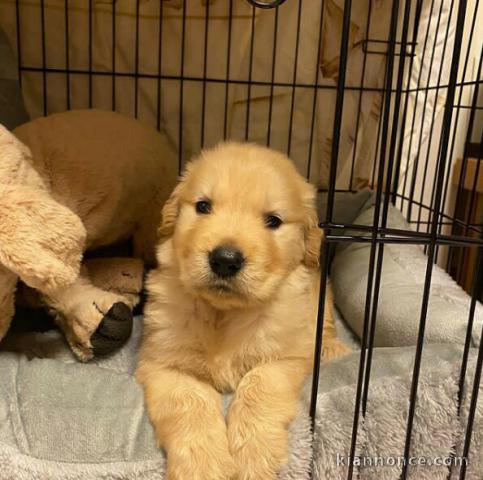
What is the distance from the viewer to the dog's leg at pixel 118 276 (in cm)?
181

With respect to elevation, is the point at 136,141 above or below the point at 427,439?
above

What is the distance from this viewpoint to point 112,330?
1.48 metres

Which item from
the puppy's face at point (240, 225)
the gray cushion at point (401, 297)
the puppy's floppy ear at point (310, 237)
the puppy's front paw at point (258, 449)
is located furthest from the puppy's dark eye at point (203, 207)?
the gray cushion at point (401, 297)

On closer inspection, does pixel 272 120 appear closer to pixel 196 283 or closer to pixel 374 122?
pixel 374 122

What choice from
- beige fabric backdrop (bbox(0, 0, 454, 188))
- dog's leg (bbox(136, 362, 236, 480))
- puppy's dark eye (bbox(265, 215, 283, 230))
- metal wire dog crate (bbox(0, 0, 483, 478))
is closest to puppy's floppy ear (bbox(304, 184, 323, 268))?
puppy's dark eye (bbox(265, 215, 283, 230))

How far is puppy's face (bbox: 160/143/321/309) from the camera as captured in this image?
3.98ft

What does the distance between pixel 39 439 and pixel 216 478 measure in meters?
0.38

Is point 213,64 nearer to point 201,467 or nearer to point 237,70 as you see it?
point 237,70

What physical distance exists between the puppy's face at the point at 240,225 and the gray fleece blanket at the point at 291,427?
295mm

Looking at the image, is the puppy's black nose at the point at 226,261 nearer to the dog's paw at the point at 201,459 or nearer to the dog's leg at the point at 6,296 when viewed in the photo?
the dog's paw at the point at 201,459

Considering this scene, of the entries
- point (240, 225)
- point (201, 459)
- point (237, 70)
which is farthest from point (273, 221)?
point (237, 70)

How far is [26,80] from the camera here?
2.35m

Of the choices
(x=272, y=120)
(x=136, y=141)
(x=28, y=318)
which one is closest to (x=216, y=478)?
(x=28, y=318)

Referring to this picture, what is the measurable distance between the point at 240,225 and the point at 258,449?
509 millimetres
